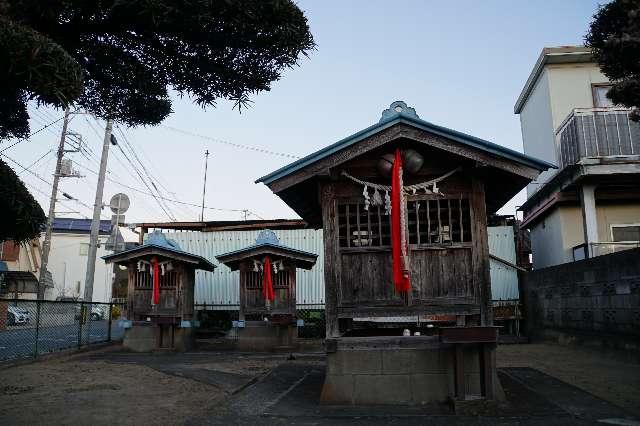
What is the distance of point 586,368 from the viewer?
12.3 metres

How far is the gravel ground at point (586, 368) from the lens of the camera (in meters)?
9.17

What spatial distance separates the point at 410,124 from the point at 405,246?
7.03ft

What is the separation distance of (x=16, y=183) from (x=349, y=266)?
220 inches

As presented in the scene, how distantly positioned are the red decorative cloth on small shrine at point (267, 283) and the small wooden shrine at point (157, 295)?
2523 millimetres

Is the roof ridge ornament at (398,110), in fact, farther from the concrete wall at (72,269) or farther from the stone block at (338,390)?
the concrete wall at (72,269)

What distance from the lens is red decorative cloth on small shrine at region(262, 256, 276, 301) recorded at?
1853 cm

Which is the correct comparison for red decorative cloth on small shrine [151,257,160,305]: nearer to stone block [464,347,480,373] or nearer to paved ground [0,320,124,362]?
paved ground [0,320,124,362]

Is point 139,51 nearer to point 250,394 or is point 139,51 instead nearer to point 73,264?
point 250,394

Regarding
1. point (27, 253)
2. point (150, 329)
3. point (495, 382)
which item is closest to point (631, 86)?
point (495, 382)

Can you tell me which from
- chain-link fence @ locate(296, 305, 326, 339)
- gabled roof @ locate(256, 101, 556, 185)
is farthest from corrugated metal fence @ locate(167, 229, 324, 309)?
gabled roof @ locate(256, 101, 556, 185)

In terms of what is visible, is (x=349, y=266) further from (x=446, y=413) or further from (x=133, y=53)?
(x=133, y=53)

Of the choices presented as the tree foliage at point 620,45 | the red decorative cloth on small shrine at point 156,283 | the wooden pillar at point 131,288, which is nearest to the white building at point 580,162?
the tree foliage at point 620,45

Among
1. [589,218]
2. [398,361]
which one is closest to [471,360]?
[398,361]

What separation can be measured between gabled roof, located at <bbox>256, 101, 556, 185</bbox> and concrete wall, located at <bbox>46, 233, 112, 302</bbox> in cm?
A: 4599
